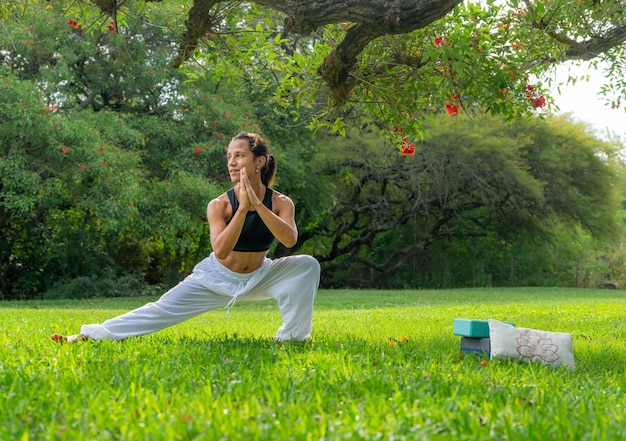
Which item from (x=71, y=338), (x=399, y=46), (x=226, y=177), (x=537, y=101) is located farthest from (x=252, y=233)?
(x=226, y=177)


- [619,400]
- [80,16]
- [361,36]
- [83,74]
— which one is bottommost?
[619,400]

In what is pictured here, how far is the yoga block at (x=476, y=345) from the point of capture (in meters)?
4.68

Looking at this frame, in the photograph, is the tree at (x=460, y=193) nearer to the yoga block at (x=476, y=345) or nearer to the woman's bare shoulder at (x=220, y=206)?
the woman's bare shoulder at (x=220, y=206)

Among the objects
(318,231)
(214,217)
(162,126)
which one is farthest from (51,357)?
(318,231)

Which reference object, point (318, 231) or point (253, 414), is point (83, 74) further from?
point (253, 414)

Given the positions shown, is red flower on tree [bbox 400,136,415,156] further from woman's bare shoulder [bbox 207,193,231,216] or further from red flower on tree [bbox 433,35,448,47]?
woman's bare shoulder [bbox 207,193,231,216]

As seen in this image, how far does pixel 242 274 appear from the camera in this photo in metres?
4.98

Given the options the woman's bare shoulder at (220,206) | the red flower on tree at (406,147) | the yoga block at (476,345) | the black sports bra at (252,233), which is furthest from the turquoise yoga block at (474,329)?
the red flower on tree at (406,147)

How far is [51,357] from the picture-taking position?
13.4 feet

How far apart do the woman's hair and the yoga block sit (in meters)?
1.78

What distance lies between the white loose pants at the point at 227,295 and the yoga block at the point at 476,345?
1.07 metres

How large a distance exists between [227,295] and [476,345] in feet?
5.62

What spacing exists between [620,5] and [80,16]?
5267mm

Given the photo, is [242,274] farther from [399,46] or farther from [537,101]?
[537,101]
